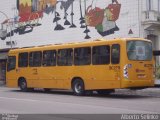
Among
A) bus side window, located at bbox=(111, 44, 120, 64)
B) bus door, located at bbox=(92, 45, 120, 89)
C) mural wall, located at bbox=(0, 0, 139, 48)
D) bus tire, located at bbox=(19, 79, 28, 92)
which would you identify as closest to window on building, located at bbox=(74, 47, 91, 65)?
bus door, located at bbox=(92, 45, 120, 89)

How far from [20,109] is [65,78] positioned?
8.48 meters

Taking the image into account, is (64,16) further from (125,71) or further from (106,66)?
(125,71)

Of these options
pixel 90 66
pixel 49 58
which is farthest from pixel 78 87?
pixel 49 58

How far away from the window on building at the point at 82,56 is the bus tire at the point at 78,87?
100cm

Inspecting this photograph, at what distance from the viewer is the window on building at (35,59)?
27.0 m

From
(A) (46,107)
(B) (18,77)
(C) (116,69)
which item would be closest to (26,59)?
(B) (18,77)

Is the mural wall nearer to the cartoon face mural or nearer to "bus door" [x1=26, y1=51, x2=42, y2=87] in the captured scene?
the cartoon face mural

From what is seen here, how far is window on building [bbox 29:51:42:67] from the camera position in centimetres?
2697

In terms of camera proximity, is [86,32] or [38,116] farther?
[86,32]

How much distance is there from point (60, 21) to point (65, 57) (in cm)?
1880

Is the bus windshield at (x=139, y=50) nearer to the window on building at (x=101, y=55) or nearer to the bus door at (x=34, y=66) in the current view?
the window on building at (x=101, y=55)

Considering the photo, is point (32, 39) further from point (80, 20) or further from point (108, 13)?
point (108, 13)

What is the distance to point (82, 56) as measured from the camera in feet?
78.2

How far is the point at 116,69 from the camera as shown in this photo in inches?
856
